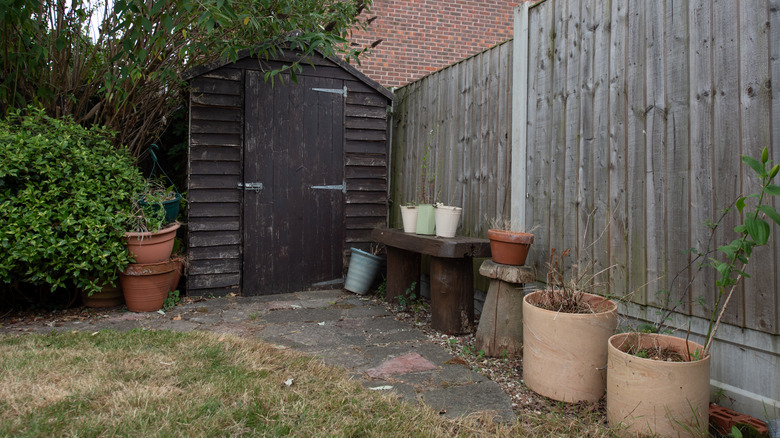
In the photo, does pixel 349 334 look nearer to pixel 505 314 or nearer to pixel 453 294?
pixel 453 294

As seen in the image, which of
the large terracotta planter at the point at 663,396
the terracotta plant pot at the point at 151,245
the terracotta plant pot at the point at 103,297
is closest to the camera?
the large terracotta planter at the point at 663,396

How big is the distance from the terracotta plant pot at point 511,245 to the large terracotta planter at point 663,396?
1124mm

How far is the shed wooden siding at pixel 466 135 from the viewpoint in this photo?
4059 mm

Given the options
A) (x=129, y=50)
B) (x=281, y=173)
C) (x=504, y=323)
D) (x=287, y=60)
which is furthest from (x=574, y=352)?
A: (x=129, y=50)

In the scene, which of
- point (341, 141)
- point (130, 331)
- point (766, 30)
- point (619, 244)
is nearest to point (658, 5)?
point (766, 30)

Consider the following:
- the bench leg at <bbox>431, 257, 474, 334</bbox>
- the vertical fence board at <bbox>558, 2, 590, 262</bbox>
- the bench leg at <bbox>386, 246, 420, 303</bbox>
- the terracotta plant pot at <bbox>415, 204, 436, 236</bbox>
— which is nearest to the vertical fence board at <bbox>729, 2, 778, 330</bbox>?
the vertical fence board at <bbox>558, 2, 590, 262</bbox>

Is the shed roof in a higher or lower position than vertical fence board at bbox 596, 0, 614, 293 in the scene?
higher

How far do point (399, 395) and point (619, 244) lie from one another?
1.49 meters

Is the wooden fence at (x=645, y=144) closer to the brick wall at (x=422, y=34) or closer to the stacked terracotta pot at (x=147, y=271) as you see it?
the stacked terracotta pot at (x=147, y=271)

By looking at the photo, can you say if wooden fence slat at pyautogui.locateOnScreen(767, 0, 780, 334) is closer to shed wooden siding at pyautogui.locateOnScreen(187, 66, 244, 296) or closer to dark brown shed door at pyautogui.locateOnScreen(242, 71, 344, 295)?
dark brown shed door at pyautogui.locateOnScreen(242, 71, 344, 295)

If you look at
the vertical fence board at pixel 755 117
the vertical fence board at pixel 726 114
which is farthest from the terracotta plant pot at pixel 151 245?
the vertical fence board at pixel 755 117

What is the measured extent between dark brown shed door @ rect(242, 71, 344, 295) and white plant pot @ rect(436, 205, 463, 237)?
182 centimetres

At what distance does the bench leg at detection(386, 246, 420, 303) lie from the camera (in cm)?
477

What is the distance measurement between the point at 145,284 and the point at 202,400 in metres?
2.36
